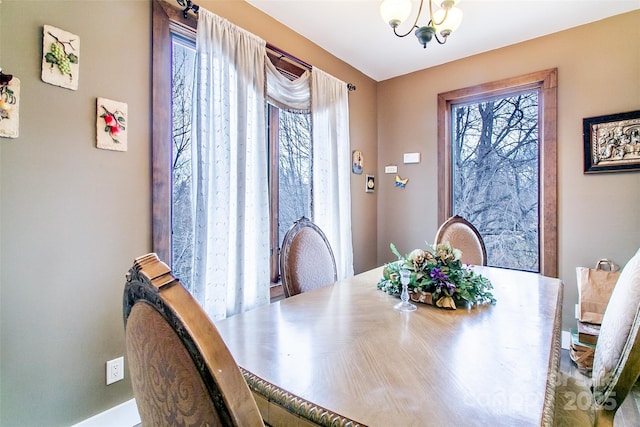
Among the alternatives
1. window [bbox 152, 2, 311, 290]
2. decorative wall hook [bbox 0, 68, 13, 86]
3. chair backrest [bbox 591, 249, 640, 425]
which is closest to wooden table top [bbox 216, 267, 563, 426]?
chair backrest [bbox 591, 249, 640, 425]

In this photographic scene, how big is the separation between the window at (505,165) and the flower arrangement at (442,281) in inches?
71.4

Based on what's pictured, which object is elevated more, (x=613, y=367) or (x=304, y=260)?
(x=304, y=260)

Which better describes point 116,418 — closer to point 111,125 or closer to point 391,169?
point 111,125

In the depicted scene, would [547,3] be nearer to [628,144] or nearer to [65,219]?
[628,144]

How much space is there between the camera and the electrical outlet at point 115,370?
1.57 meters

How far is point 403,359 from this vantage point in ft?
2.83

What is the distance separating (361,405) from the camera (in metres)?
0.66

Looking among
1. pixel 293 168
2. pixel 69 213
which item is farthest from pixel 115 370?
pixel 293 168

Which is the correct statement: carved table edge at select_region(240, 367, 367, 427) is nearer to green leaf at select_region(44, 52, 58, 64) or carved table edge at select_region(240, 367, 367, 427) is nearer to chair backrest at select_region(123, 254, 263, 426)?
chair backrest at select_region(123, 254, 263, 426)

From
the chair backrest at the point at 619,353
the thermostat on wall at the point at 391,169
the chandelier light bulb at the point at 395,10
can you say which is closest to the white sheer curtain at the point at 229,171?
the chandelier light bulb at the point at 395,10

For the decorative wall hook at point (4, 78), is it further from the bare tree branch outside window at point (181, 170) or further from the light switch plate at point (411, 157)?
the light switch plate at point (411, 157)

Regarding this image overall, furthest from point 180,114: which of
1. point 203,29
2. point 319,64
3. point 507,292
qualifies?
point 507,292

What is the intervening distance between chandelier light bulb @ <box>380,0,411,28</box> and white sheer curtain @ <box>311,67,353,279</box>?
1.12m

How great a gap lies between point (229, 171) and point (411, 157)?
2.24 meters
